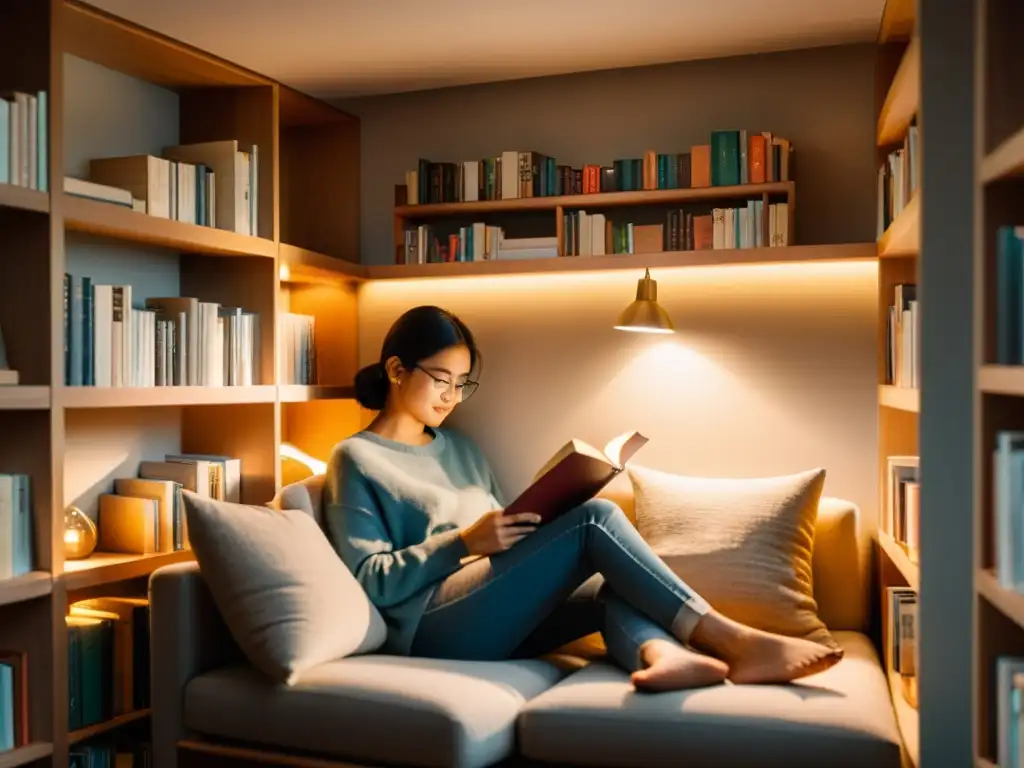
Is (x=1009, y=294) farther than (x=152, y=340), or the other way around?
(x=152, y=340)

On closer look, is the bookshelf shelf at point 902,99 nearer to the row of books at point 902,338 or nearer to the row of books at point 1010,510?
the row of books at point 902,338

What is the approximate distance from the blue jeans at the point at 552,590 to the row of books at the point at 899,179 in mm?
1163

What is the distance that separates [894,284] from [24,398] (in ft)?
8.56

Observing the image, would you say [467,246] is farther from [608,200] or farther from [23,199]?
[23,199]

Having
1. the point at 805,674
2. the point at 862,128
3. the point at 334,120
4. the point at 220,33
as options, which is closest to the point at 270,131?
the point at 220,33

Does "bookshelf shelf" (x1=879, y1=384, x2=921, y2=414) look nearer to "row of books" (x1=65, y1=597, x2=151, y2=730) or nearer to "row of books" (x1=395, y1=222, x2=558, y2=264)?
"row of books" (x1=395, y1=222, x2=558, y2=264)

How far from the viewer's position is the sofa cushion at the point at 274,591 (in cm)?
271

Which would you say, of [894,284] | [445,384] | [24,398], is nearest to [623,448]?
[445,384]

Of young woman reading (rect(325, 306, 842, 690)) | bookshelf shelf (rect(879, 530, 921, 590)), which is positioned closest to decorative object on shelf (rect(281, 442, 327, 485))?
young woman reading (rect(325, 306, 842, 690))

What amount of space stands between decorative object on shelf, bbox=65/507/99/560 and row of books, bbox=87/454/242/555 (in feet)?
0.51

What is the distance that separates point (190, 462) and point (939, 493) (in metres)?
2.31

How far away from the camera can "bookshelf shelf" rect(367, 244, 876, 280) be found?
3.56 meters

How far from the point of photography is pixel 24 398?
8.87 ft

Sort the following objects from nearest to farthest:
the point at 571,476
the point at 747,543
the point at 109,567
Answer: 1. the point at 571,476
2. the point at 109,567
3. the point at 747,543
